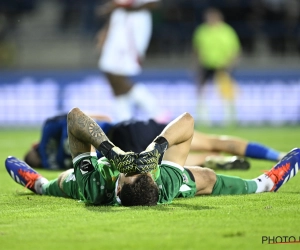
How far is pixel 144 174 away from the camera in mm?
5586

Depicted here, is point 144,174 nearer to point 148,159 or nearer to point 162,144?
point 148,159

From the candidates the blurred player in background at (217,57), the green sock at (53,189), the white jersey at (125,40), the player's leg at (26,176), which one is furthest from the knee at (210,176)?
the blurred player in background at (217,57)

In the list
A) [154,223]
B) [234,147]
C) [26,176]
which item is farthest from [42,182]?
[234,147]

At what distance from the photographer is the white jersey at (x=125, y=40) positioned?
44.8ft

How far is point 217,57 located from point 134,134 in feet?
38.0

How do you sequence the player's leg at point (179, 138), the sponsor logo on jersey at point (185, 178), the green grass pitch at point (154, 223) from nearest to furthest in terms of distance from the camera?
the green grass pitch at point (154, 223) < the player's leg at point (179, 138) < the sponsor logo on jersey at point (185, 178)

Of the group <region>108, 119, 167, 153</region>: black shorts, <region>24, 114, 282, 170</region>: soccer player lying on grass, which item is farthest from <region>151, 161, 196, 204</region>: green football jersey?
<region>24, 114, 282, 170</region>: soccer player lying on grass

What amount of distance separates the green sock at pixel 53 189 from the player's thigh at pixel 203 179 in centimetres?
121

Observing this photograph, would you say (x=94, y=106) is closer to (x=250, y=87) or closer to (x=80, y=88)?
(x=80, y=88)

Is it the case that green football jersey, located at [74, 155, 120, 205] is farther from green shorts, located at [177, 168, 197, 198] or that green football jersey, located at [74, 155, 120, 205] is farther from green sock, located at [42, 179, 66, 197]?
green sock, located at [42, 179, 66, 197]

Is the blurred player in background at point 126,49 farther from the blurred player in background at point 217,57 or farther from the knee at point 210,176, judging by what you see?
the knee at point 210,176

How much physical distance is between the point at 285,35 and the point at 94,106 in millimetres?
6423

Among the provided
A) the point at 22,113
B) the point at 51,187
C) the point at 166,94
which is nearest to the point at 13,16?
the point at 22,113

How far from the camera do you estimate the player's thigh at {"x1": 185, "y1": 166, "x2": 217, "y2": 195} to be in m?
6.45
